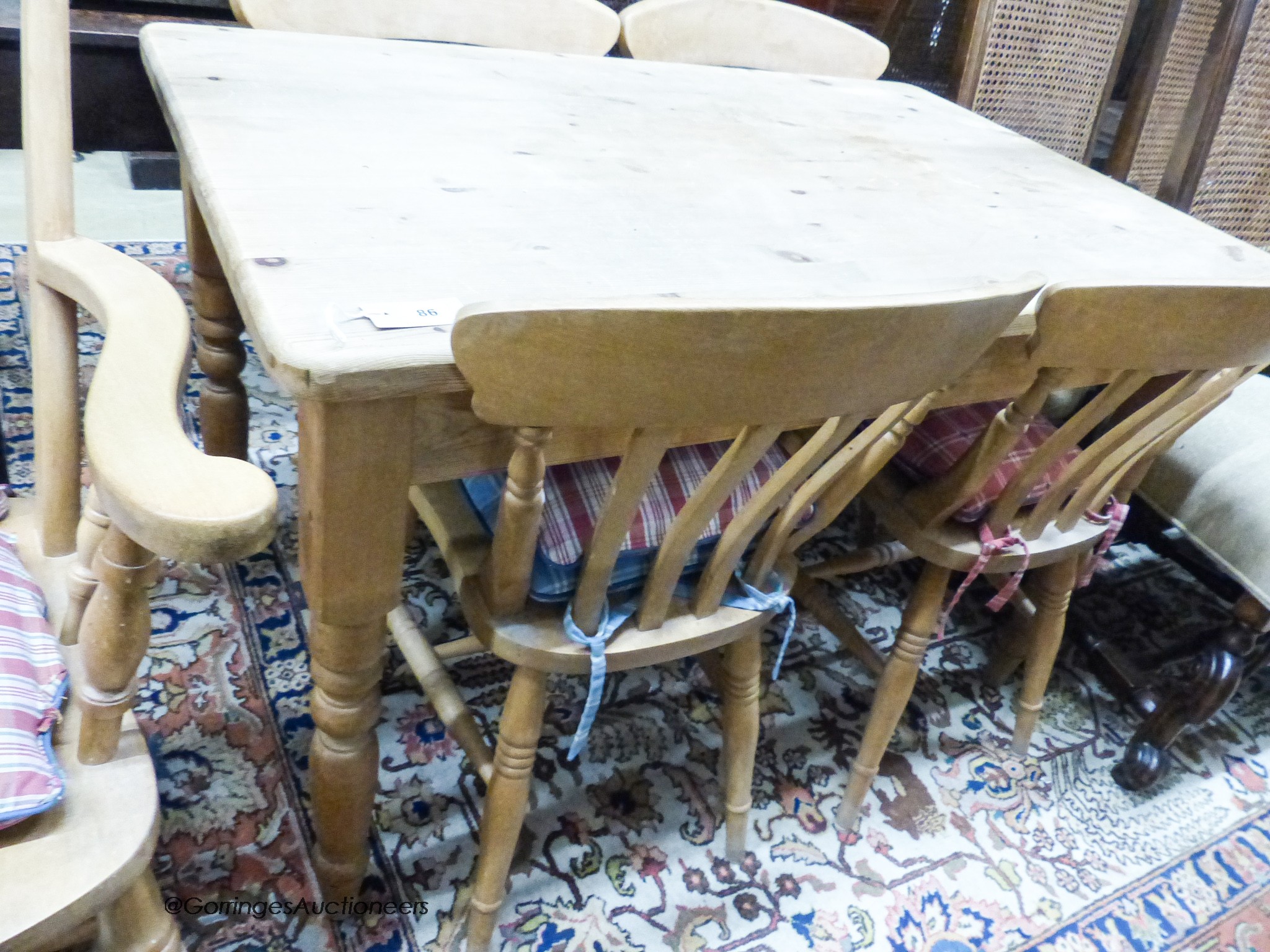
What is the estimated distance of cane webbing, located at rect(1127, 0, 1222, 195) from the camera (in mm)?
1694

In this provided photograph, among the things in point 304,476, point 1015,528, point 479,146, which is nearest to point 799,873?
point 1015,528

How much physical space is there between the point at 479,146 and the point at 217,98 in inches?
10.3

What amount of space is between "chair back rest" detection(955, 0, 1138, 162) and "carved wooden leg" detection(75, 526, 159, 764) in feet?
5.02

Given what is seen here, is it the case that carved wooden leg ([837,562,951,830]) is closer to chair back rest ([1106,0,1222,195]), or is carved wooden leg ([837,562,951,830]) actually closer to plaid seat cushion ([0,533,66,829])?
plaid seat cushion ([0,533,66,829])

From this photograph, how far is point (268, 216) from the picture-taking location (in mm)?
709

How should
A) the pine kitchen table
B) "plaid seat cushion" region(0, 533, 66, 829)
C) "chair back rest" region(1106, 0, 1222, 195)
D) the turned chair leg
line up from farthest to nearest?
1. "chair back rest" region(1106, 0, 1222, 195)
2. the turned chair leg
3. the pine kitchen table
4. "plaid seat cushion" region(0, 533, 66, 829)

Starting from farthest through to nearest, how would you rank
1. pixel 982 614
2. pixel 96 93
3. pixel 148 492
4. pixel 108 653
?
pixel 982 614 → pixel 96 93 → pixel 108 653 → pixel 148 492

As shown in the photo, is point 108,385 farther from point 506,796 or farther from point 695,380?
point 506,796

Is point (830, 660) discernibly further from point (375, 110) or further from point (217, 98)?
point (217, 98)

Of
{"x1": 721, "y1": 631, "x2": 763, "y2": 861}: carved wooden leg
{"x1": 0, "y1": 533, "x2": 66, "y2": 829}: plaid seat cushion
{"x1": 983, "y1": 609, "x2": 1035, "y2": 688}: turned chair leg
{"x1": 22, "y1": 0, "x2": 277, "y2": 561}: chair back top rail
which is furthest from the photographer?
{"x1": 983, "y1": 609, "x2": 1035, "y2": 688}: turned chair leg

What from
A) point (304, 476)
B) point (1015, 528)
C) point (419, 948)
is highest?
point (304, 476)

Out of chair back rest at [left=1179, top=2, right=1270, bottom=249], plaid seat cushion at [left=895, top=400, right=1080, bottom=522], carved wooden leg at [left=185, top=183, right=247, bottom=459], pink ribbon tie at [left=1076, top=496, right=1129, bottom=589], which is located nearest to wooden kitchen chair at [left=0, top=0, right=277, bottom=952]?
carved wooden leg at [left=185, top=183, right=247, bottom=459]

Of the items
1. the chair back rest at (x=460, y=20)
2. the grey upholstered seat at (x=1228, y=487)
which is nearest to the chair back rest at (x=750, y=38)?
the chair back rest at (x=460, y=20)

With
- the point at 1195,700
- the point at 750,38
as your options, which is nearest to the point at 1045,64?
the point at 750,38
